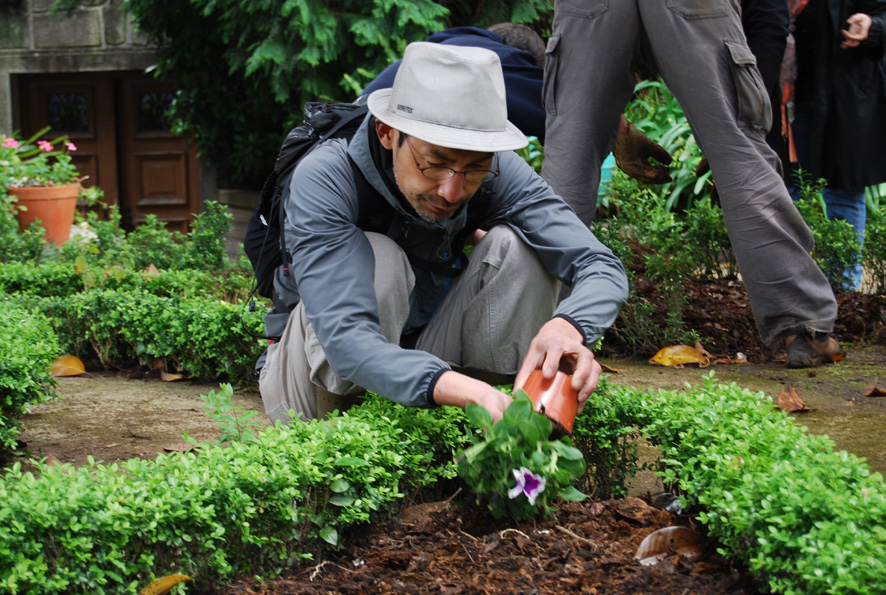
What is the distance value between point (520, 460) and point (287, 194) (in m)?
1.13

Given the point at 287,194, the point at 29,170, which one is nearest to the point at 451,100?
the point at 287,194

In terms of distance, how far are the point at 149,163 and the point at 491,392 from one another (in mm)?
9866

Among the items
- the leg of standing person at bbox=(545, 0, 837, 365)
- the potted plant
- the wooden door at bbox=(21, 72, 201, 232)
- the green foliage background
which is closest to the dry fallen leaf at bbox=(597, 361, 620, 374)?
the leg of standing person at bbox=(545, 0, 837, 365)

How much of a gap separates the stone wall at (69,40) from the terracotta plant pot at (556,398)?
9.25 m

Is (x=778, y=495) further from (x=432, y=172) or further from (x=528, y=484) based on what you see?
(x=432, y=172)

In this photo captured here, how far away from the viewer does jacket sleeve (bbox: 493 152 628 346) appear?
2549 mm

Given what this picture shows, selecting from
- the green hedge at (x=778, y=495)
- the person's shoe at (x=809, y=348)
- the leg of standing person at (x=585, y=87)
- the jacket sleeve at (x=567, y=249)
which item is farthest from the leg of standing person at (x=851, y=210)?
the green hedge at (x=778, y=495)

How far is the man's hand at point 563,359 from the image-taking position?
2.31 metres

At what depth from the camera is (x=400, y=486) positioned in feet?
8.00

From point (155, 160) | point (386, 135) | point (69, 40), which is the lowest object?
point (155, 160)

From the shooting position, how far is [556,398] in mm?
2271

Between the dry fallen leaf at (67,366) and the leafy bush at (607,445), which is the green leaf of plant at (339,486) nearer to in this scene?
the leafy bush at (607,445)

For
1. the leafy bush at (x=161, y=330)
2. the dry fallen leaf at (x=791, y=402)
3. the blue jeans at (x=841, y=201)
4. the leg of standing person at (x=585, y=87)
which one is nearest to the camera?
the dry fallen leaf at (x=791, y=402)

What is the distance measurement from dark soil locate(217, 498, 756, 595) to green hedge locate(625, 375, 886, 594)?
123mm
